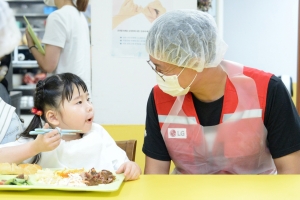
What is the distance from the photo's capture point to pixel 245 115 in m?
1.71

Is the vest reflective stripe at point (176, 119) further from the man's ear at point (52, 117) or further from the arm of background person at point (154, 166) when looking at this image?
the man's ear at point (52, 117)

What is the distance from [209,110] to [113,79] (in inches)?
57.8

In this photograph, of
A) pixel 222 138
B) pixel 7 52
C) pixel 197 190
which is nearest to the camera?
pixel 197 190

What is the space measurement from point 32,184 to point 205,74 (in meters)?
0.81

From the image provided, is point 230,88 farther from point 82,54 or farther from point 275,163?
point 82,54

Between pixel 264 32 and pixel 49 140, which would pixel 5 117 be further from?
pixel 264 32

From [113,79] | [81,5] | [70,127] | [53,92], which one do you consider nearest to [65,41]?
[81,5]

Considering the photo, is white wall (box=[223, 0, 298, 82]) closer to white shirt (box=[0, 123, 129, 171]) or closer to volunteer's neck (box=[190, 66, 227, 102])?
volunteer's neck (box=[190, 66, 227, 102])

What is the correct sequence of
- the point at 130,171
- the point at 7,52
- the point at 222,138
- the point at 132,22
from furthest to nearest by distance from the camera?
the point at 132,22 → the point at 222,138 → the point at 7,52 → the point at 130,171

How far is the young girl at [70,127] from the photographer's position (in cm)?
171

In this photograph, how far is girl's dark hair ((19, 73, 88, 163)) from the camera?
5.88ft

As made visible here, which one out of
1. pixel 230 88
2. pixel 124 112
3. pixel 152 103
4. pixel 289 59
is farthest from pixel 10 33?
pixel 289 59

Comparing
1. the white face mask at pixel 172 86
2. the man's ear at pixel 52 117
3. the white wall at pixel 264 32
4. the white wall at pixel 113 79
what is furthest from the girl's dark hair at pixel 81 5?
the white wall at pixel 264 32

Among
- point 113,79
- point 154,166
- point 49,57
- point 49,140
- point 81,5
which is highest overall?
point 81,5
